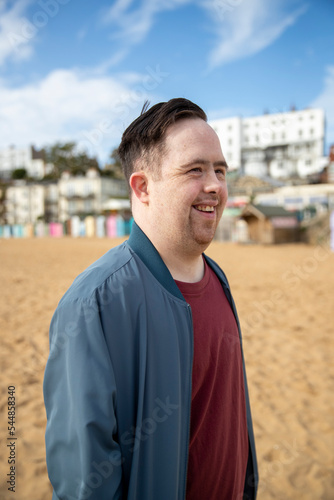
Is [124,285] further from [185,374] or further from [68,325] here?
[185,374]

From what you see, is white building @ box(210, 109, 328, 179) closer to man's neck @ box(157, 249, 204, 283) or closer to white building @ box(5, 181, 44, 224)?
white building @ box(5, 181, 44, 224)

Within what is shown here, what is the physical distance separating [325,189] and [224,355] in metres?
35.4

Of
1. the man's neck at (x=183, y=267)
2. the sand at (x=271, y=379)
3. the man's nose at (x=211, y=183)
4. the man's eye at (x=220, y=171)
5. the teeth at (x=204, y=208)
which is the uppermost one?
the man's eye at (x=220, y=171)

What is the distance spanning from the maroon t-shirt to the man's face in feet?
0.67

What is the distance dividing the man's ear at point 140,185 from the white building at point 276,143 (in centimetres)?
6650

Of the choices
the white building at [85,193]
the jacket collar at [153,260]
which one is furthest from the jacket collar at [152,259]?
the white building at [85,193]

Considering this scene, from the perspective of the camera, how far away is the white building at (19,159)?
79.9 metres

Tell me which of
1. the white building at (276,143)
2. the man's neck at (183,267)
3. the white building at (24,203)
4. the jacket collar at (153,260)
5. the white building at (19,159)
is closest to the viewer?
the jacket collar at (153,260)

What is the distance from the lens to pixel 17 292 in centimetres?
890

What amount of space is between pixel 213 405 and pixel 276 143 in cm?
7684

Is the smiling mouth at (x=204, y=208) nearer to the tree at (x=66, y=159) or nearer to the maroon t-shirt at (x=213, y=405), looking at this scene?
the maroon t-shirt at (x=213, y=405)

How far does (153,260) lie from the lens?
1271 millimetres

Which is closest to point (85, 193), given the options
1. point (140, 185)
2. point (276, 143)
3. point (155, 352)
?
point (276, 143)

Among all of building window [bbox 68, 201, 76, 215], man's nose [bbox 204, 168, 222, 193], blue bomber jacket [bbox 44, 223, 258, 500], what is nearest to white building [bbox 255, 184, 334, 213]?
building window [bbox 68, 201, 76, 215]
